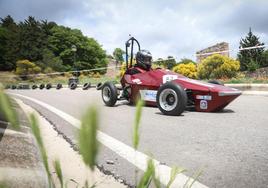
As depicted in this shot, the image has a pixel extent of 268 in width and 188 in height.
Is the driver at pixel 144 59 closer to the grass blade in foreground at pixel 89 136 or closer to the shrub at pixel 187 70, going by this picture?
the grass blade in foreground at pixel 89 136

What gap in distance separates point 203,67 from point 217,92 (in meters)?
15.9

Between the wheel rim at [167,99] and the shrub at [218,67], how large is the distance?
14909 mm

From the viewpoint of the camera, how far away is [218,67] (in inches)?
826

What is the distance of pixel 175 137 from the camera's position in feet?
12.7

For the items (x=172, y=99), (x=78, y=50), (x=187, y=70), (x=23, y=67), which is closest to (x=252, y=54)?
(x=78, y=50)

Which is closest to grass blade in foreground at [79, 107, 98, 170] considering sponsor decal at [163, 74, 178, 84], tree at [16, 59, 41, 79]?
tree at [16, 59, 41, 79]

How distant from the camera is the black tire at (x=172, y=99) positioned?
5.84 meters

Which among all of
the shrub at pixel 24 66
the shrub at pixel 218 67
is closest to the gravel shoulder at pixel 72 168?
the shrub at pixel 24 66

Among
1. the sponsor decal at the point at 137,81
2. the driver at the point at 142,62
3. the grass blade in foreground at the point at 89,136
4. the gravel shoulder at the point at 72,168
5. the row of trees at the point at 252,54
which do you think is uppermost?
the row of trees at the point at 252,54

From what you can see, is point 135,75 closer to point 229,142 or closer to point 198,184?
point 229,142

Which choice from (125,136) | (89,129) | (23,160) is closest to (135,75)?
(125,136)

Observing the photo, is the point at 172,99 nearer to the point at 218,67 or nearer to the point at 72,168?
the point at 72,168

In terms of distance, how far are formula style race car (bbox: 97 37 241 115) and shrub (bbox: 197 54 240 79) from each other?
43.5ft

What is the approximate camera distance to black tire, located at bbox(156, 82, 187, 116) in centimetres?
584
